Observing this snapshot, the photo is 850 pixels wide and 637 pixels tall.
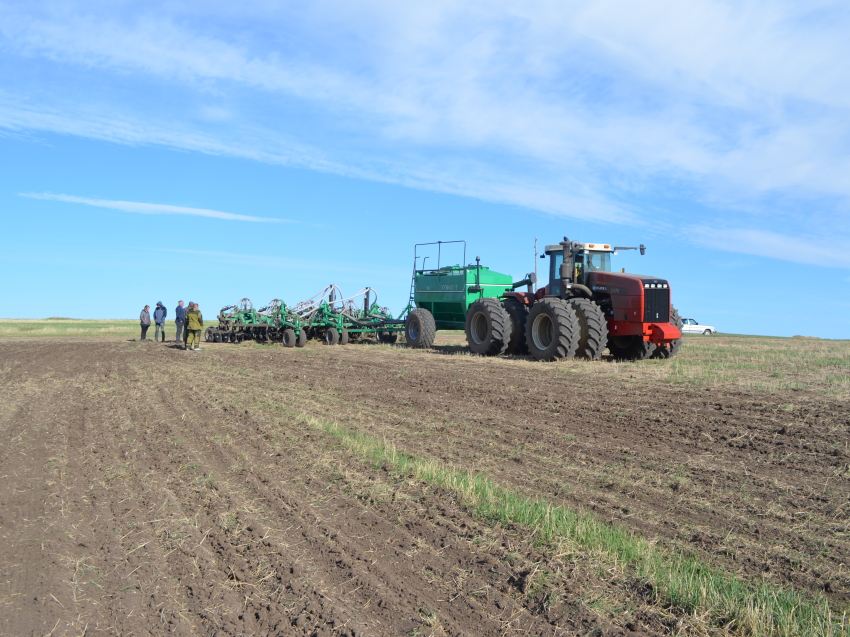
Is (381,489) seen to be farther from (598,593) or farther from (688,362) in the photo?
(688,362)

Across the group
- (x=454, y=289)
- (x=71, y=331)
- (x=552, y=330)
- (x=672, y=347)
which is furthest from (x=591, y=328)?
(x=71, y=331)

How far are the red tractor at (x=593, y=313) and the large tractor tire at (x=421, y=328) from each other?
3319 mm

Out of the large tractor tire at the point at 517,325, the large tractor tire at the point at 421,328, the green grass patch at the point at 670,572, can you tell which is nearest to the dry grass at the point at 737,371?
the large tractor tire at the point at 517,325

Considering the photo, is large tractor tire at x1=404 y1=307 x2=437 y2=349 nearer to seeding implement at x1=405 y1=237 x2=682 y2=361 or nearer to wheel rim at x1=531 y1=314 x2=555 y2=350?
seeding implement at x1=405 y1=237 x2=682 y2=361

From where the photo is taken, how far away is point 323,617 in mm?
3602

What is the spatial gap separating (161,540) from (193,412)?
5.17 meters

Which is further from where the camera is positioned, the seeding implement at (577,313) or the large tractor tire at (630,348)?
the large tractor tire at (630,348)

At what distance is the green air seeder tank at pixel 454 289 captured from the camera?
19.3 metres

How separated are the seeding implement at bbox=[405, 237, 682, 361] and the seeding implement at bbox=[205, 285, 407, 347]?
5324mm

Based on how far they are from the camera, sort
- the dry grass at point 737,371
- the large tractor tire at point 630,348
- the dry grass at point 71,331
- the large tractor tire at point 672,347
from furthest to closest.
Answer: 1. the dry grass at point 71,331
2. the large tractor tire at point 672,347
3. the large tractor tire at point 630,348
4. the dry grass at point 737,371

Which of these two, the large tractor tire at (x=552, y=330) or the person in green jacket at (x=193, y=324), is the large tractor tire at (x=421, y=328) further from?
the person in green jacket at (x=193, y=324)

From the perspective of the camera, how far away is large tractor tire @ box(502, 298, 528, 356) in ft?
55.4

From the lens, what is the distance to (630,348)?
15.9m

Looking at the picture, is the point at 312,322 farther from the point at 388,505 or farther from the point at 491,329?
the point at 388,505
